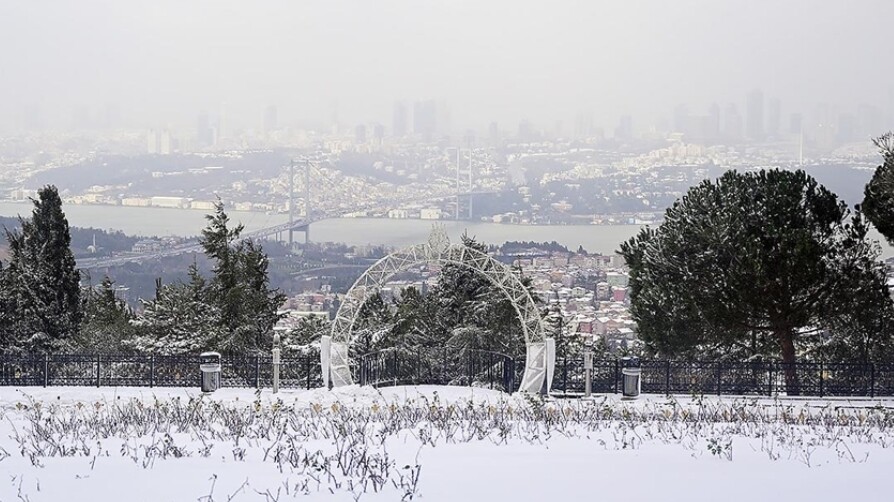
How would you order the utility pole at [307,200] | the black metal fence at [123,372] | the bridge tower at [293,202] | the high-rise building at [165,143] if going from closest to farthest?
the black metal fence at [123,372] → the bridge tower at [293,202] → the utility pole at [307,200] → the high-rise building at [165,143]

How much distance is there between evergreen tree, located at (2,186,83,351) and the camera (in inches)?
1092

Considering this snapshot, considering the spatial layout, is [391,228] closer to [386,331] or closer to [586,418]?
[386,331]

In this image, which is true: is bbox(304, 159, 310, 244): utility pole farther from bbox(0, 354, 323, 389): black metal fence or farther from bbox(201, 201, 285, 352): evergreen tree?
bbox(0, 354, 323, 389): black metal fence

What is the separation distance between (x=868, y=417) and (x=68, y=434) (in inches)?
368

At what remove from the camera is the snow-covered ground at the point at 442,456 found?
707 centimetres

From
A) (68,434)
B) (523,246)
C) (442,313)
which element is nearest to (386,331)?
(442,313)

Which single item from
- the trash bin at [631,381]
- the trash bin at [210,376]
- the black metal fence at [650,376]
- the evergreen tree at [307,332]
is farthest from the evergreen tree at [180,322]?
the trash bin at [631,381]

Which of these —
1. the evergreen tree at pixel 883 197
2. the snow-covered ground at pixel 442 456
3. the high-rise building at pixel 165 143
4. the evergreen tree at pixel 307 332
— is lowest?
the evergreen tree at pixel 307 332

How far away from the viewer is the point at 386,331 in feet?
98.3

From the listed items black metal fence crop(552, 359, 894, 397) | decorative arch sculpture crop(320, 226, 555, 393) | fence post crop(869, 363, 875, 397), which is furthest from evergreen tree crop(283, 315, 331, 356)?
fence post crop(869, 363, 875, 397)

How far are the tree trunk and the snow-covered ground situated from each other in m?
6.71

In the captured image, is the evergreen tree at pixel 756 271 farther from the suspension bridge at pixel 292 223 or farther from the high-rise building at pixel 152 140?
the high-rise building at pixel 152 140

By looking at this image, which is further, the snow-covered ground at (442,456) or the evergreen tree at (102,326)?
the evergreen tree at (102,326)

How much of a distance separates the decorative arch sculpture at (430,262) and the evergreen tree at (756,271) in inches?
157
